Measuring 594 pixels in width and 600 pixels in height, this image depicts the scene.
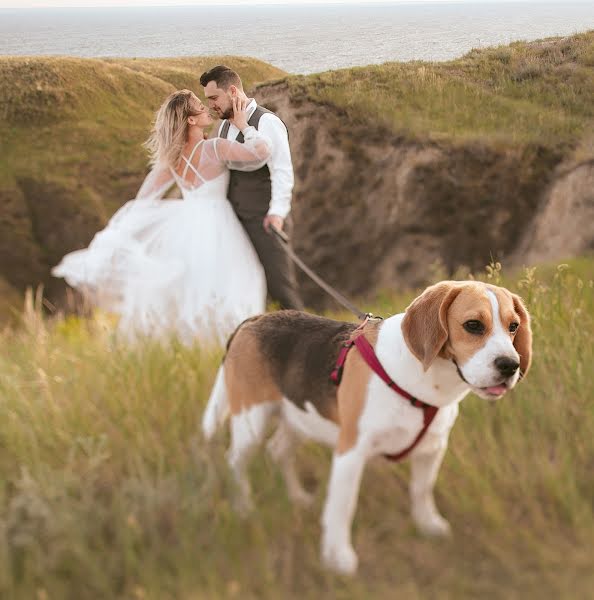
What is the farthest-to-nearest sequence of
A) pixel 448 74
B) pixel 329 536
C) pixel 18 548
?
pixel 448 74 → pixel 18 548 → pixel 329 536

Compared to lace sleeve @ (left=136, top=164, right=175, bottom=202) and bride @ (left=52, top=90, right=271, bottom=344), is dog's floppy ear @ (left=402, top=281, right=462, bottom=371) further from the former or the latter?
lace sleeve @ (left=136, top=164, right=175, bottom=202)

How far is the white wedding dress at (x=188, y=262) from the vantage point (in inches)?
268

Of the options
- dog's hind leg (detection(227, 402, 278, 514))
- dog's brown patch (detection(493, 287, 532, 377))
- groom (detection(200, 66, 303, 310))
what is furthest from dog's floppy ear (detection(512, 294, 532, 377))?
groom (detection(200, 66, 303, 310))

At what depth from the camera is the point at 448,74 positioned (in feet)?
40.5

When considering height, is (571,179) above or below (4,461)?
above

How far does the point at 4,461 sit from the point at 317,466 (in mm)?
1476

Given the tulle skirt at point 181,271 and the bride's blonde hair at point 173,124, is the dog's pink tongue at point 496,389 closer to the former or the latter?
the tulle skirt at point 181,271

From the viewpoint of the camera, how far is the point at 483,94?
11.8 m

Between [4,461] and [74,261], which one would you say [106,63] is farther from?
[4,461]

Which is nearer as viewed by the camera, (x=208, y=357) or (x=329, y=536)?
(x=329, y=536)

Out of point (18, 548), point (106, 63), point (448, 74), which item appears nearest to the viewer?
point (18, 548)

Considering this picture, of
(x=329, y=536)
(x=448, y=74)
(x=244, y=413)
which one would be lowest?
(x=329, y=536)

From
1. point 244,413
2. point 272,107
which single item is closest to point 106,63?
point 272,107

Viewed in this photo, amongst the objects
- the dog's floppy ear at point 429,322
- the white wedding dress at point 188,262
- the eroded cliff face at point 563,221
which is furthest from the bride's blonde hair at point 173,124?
the eroded cliff face at point 563,221
